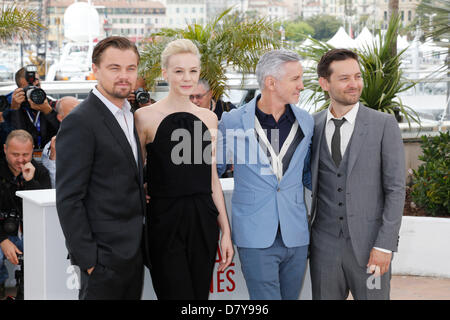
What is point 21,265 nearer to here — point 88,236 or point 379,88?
point 88,236

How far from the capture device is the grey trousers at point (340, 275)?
2877mm

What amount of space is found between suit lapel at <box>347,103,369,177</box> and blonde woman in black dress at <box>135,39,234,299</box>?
0.66 metres

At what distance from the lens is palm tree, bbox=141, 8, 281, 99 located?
5.38 m

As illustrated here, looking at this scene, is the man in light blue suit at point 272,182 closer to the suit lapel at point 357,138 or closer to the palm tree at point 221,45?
the suit lapel at point 357,138

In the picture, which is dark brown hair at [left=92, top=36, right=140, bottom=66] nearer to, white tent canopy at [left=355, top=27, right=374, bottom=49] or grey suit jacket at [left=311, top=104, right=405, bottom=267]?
grey suit jacket at [left=311, top=104, right=405, bottom=267]

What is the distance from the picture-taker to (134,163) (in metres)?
2.54

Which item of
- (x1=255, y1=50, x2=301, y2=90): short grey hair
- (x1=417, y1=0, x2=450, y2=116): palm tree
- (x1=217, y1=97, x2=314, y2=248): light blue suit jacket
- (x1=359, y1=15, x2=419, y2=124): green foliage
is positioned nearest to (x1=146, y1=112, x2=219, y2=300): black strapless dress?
(x1=217, y1=97, x2=314, y2=248): light blue suit jacket

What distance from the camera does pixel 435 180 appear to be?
17.7 feet

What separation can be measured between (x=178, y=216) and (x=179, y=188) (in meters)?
0.12

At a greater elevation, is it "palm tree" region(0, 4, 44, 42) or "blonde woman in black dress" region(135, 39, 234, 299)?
"palm tree" region(0, 4, 44, 42)

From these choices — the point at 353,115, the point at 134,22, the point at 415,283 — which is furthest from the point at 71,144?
the point at 134,22

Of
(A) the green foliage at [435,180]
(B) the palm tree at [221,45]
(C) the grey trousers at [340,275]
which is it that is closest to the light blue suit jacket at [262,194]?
(C) the grey trousers at [340,275]

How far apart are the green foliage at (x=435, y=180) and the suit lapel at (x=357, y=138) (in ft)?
8.93
